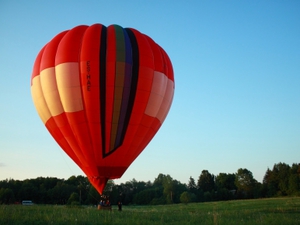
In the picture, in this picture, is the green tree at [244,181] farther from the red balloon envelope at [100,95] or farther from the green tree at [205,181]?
the red balloon envelope at [100,95]

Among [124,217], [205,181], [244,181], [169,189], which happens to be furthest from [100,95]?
[205,181]

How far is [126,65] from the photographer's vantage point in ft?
56.1

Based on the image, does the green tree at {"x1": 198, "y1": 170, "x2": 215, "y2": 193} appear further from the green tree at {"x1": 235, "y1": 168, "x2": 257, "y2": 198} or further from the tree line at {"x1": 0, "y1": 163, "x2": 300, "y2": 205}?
the green tree at {"x1": 235, "y1": 168, "x2": 257, "y2": 198}

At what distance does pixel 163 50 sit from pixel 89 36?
482cm

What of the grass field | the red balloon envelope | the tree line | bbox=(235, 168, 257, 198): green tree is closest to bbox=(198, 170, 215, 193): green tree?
the tree line

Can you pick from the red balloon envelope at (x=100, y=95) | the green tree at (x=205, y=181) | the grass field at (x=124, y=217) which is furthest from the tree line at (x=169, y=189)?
the grass field at (x=124, y=217)

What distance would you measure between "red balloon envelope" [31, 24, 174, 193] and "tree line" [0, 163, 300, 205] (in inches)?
1652

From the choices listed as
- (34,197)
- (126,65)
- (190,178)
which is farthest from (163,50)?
(190,178)

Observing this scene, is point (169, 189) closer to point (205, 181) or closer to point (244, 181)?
point (205, 181)

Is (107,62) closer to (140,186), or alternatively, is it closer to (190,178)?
(140,186)

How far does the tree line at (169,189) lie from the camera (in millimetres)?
66438

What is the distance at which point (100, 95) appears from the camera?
16578 mm

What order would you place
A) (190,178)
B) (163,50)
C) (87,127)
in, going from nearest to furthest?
(87,127), (163,50), (190,178)

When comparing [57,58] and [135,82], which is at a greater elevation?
[57,58]
